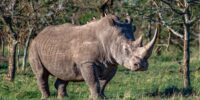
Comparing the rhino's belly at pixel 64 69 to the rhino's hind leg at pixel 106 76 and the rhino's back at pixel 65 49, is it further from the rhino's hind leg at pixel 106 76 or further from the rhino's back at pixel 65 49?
the rhino's hind leg at pixel 106 76

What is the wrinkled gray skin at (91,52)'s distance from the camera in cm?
1254

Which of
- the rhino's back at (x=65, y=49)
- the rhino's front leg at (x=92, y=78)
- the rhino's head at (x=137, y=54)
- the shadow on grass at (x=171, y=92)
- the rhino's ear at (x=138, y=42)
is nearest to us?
the rhino's head at (x=137, y=54)

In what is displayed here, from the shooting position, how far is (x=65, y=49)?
13.2 m

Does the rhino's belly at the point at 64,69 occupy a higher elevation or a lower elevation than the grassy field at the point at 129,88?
higher

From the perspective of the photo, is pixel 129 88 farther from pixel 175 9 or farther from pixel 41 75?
pixel 41 75

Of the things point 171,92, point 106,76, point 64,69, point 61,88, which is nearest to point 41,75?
point 61,88

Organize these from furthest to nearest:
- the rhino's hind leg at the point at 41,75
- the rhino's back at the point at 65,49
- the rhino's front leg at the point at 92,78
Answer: the rhino's hind leg at the point at 41,75
the rhino's back at the point at 65,49
the rhino's front leg at the point at 92,78

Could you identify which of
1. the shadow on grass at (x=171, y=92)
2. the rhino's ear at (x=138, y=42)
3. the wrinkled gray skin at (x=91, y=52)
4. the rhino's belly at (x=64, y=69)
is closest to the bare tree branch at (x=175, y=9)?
the shadow on grass at (x=171, y=92)

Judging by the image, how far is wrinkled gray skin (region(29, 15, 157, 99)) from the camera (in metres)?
12.5

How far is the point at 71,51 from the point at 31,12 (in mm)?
6557

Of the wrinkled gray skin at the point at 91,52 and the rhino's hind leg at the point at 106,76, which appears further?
the rhino's hind leg at the point at 106,76

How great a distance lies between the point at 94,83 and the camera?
12.8 metres

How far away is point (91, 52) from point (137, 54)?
1.13 m

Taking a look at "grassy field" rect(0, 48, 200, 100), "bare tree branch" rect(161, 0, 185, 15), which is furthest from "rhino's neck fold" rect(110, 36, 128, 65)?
"bare tree branch" rect(161, 0, 185, 15)
